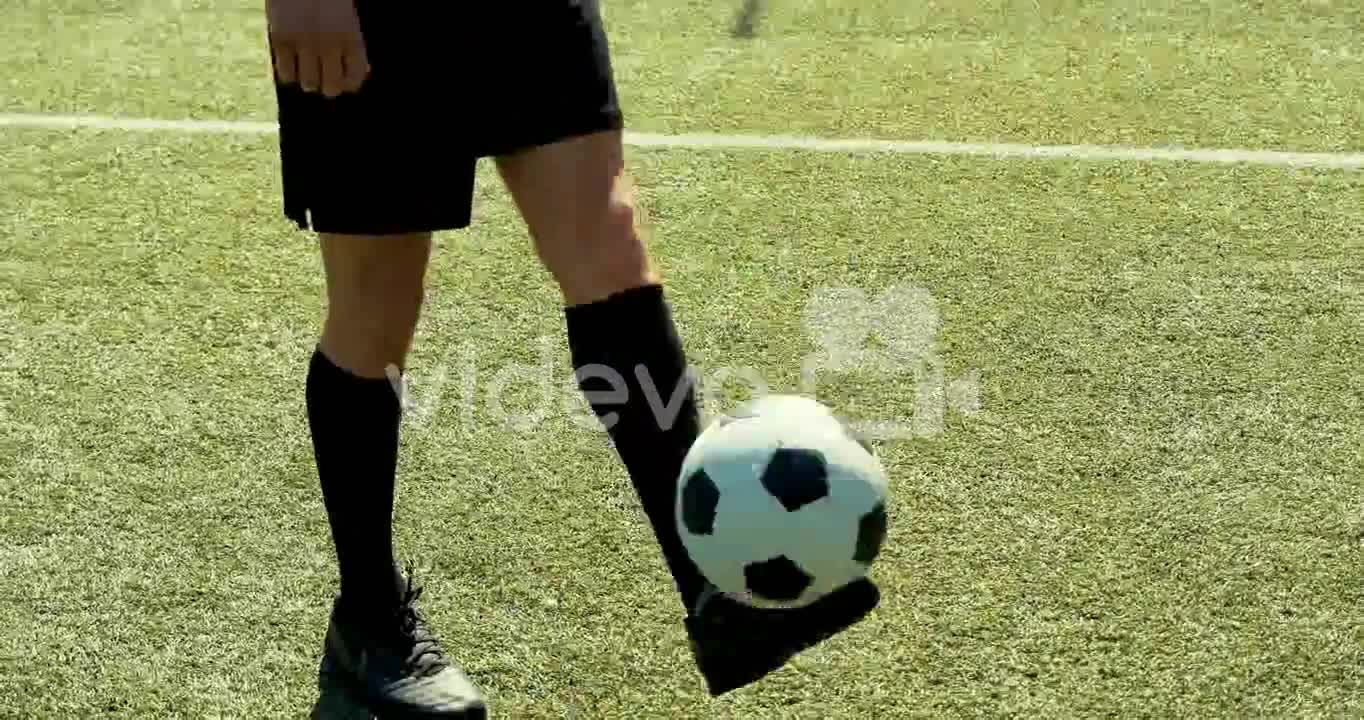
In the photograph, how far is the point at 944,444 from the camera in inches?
109

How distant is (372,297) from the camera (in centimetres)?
199

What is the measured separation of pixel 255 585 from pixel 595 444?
2.16 feet

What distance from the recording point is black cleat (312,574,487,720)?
2078mm

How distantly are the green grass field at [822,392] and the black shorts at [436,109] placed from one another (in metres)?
0.75

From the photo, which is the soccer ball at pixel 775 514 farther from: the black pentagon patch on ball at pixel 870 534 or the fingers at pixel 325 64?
the fingers at pixel 325 64

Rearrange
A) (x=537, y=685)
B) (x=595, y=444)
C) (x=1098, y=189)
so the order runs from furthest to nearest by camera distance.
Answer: (x=1098, y=189), (x=595, y=444), (x=537, y=685)

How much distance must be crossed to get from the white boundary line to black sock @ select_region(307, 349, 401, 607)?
2242 millimetres

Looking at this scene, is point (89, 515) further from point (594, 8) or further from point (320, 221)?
point (594, 8)

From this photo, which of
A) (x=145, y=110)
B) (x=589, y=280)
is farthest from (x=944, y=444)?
(x=145, y=110)

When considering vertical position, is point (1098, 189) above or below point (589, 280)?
below

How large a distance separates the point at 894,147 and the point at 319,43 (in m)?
2.68

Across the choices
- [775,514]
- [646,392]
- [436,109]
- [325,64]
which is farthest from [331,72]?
[775,514]
